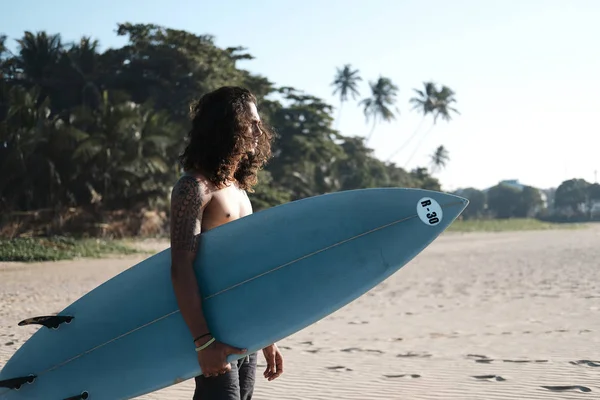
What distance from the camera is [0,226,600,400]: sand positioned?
4.16m

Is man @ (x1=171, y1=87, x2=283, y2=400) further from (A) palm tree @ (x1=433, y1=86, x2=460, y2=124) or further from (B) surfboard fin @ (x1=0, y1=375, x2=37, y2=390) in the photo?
(A) palm tree @ (x1=433, y1=86, x2=460, y2=124)

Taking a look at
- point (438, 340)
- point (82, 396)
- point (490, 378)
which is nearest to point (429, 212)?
point (82, 396)

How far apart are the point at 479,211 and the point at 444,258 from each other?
275 feet

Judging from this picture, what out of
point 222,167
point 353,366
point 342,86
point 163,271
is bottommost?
point 353,366

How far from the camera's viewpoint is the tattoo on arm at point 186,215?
1.86 metres

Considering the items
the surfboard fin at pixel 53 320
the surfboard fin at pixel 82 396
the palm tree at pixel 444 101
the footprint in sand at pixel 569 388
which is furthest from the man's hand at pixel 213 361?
the palm tree at pixel 444 101

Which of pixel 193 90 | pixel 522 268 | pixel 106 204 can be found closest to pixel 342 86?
pixel 193 90

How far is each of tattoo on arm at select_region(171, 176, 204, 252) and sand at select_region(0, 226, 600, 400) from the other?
233 cm

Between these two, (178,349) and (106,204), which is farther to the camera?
(106,204)

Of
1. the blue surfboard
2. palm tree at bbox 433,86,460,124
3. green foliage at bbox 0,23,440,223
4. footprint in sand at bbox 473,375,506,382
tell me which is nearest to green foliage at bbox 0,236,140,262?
green foliage at bbox 0,23,440,223

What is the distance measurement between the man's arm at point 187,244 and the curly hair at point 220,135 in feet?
0.28

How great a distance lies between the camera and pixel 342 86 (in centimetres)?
6400

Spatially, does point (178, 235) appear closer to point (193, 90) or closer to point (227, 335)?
point (227, 335)

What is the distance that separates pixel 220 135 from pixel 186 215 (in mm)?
264
